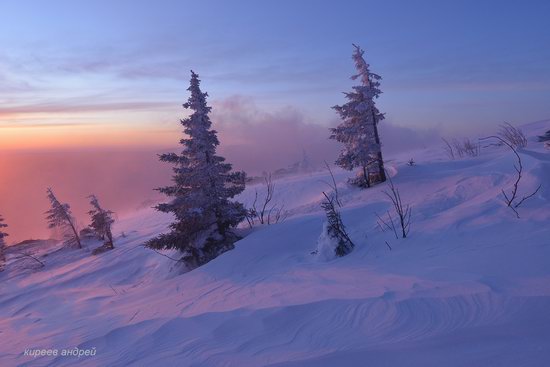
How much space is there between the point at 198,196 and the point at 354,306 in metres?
8.51

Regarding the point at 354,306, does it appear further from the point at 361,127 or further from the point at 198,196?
the point at 361,127

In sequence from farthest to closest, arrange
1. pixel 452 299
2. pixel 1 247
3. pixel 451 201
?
pixel 1 247
pixel 451 201
pixel 452 299

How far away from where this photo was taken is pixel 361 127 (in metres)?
19.5

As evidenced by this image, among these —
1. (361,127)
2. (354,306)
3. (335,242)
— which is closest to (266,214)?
(361,127)

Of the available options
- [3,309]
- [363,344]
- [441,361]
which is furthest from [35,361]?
[3,309]

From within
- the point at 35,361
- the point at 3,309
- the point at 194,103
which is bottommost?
the point at 3,309

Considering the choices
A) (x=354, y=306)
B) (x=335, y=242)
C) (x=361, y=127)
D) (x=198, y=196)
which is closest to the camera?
(x=354, y=306)

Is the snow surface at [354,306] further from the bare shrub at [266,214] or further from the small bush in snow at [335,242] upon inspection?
the bare shrub at [266,214]

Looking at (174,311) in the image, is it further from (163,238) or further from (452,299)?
(163,238)

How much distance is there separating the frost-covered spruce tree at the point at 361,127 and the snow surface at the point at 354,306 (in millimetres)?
8551

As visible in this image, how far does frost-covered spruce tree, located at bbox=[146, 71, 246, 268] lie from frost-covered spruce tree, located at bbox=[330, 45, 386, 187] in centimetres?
815

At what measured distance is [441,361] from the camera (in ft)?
10.4

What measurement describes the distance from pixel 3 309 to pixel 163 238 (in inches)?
200

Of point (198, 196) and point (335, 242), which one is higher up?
point (198, 196)
